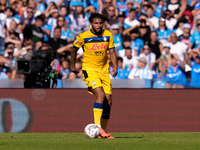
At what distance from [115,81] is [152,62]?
3.38 meters

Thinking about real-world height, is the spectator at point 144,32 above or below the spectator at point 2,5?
below

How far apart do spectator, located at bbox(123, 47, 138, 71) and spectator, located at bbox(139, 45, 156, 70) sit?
0.97 feet

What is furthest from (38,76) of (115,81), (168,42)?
(168,42)

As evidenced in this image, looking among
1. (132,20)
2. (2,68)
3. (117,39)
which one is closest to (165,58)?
(117,39)

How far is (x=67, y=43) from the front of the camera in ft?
49.6

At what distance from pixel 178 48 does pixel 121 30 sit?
2.07m

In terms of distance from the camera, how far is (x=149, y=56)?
1428 cm

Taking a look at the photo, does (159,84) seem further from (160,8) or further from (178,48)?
(160,8)

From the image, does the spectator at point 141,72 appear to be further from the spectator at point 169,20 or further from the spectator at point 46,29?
the spectator at point 46,29

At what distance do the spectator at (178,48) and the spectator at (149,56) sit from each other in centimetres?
65

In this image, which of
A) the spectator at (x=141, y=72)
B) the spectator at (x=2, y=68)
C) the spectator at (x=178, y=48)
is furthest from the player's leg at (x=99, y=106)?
the spectator at (x=178, y=48)

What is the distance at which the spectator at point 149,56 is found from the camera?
13945 mm

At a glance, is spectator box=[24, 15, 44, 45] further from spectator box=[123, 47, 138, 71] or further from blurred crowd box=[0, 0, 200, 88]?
spectator box=[123, 47, 138, 71]

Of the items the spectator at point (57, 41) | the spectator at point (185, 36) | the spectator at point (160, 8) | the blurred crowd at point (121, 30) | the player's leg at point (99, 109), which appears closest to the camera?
the player's leg at point (99, 109)
